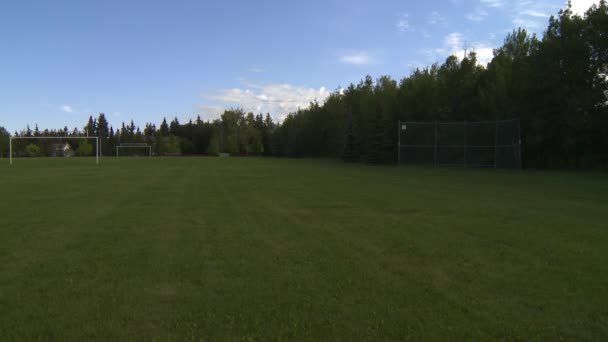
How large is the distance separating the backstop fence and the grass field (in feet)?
60.0

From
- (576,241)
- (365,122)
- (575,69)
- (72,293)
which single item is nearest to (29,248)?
(72,293)

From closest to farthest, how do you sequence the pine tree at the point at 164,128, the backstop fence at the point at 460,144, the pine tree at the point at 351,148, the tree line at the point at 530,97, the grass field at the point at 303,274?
the grass field at the point at 303,274
the tree line at the point at 530,97
the backstop fence at the point at 460,144
the pine tree at the point at 351,148
the pine tree at the point at 164,128

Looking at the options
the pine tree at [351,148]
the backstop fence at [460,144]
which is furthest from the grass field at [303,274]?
the pine tree at [351,148]

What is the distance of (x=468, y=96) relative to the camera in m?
31.5

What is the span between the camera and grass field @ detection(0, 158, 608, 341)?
302 cm

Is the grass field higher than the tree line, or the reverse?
the tree line

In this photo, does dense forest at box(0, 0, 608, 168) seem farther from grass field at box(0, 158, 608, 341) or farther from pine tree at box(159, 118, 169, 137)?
pine tree at box(159, 118, 169, 137)

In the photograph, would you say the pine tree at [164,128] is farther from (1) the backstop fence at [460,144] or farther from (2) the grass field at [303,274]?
(2) the grass field at [303,274]

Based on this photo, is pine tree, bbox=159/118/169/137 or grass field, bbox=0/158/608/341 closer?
grass field, bbox=0/158/608/341

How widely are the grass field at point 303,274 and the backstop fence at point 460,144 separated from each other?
60.0ft

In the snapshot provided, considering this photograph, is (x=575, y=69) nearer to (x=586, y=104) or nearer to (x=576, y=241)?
(x=586, y=104)

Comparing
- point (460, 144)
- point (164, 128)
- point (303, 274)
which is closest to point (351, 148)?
point (460, 144)

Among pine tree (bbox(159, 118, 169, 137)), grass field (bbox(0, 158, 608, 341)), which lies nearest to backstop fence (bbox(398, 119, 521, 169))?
grass field (bbox(0, 158, 608, 341))

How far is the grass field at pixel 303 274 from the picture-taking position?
3.02 meters
